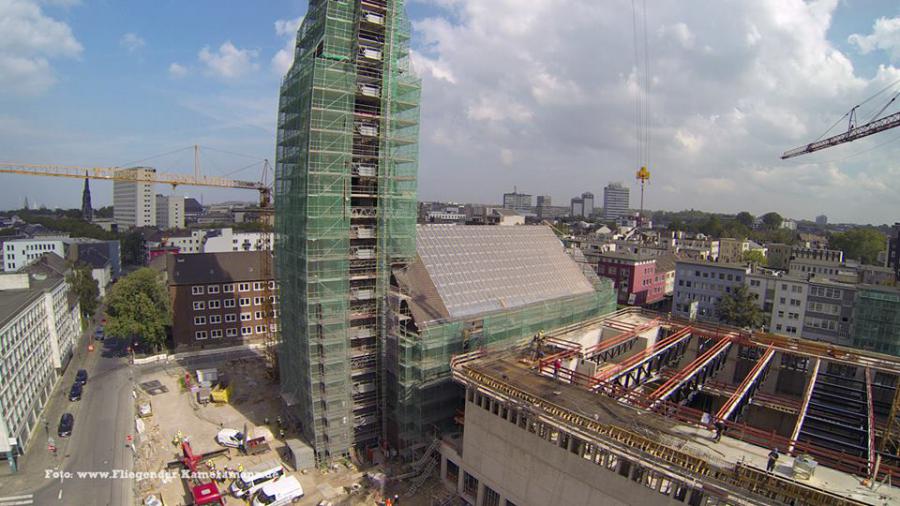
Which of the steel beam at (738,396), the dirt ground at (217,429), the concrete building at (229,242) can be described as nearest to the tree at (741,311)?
the steel beam at (738,396)

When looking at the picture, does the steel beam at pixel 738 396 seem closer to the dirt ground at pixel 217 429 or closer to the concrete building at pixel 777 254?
the dirt ground at pixel 217 429

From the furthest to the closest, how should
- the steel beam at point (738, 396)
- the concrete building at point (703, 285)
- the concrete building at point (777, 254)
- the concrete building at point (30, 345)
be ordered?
the concrete building at point (777, 254) < the concrete building at point (703, 285) < the concrete building at point (30, 345) < the steel beam at point (738, 396)

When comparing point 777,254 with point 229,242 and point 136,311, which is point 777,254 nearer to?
point 229,242

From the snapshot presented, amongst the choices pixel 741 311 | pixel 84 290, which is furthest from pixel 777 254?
pixel 84 290

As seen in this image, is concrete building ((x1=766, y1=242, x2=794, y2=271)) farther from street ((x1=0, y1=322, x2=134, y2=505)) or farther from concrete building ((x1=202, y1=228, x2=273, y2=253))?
street ((x1=0, y1=322, x2=134, y2=505))

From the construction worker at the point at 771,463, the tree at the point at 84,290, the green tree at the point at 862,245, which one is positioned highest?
the green tree at the point at 862,245
